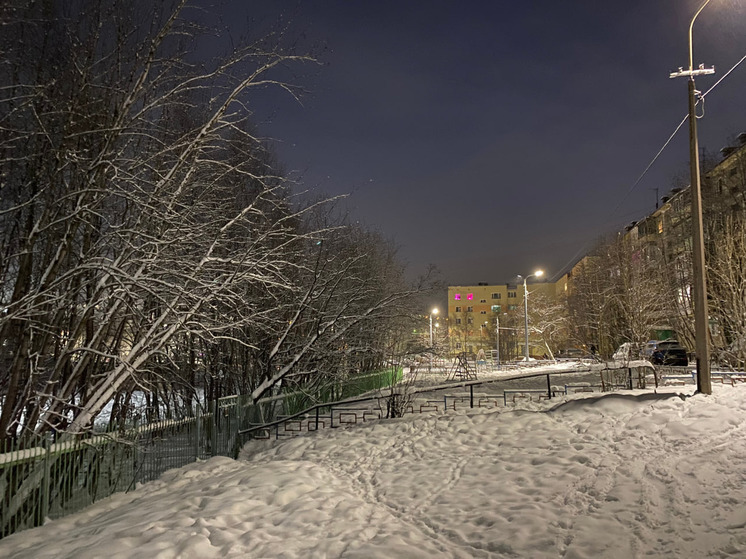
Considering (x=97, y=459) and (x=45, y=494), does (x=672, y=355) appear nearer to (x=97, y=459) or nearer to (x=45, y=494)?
(x=97, y=459)

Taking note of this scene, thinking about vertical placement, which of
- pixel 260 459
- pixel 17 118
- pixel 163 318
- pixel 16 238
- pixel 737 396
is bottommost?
pixel 260 459

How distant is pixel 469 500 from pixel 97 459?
5.57 m

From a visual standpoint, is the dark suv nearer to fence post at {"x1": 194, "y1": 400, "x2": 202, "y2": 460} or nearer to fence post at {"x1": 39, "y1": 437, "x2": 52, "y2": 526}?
fence post at {"x1": 194, "y1": 400, "x2": 202, "y2": 460}

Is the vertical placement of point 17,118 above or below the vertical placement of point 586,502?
above

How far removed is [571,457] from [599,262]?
126 ft

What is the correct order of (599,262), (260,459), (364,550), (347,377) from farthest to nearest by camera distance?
1. (599,262)
2. (347,377)
3. (260,459)
4. (364,550)

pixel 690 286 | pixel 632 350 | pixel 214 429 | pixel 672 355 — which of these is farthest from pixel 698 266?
pixel 672 355

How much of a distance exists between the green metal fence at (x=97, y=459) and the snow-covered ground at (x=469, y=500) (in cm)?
31

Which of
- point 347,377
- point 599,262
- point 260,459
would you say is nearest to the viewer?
point 260,459

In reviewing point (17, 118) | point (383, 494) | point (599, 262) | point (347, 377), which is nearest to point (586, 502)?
point (383, 494)

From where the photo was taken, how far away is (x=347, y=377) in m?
20.9

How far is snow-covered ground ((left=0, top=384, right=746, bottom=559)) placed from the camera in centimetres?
569

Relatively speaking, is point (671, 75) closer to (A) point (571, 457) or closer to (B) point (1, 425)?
(A) point (571, 457)

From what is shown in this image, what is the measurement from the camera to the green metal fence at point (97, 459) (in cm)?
691
